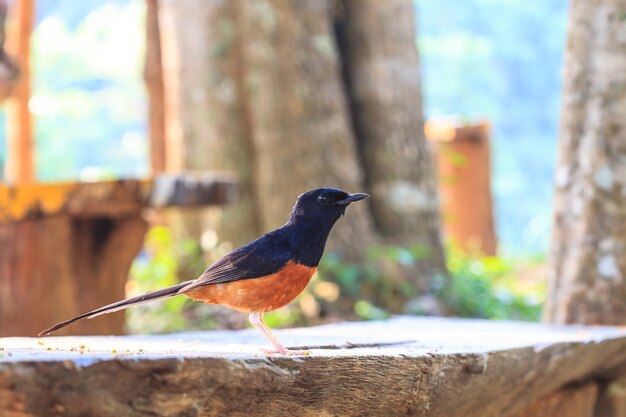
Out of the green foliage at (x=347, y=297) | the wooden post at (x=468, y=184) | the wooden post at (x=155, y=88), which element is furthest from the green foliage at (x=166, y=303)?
the wooden post at (x=468, y=184)

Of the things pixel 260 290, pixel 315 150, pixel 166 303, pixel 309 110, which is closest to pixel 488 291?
pixel 315 150

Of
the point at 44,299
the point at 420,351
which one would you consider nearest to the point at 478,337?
the point at 420,351

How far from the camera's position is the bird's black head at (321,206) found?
99.3 inches

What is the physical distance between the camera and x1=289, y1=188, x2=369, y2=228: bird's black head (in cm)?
252

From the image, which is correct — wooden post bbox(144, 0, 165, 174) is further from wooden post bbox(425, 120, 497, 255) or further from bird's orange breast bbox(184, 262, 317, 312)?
bird's orange breast bbox(184, 262, 317, 312)

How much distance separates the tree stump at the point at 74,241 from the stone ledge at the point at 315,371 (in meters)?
1.27

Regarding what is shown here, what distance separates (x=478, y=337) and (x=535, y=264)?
8.22 metres

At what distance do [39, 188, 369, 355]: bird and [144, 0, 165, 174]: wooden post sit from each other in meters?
7.04

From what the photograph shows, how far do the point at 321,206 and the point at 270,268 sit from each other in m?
0.23

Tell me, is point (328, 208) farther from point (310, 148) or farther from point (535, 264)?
point (535, 264)

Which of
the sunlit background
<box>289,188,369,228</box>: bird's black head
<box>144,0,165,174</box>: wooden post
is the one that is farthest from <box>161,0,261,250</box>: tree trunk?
the sunlit background

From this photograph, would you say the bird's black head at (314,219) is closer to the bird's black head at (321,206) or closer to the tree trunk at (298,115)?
the bird's black head at (321,206)

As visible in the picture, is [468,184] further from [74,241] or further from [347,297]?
[74,241]

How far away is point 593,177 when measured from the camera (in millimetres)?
4480
